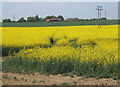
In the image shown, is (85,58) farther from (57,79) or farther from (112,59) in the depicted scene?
(57,79)

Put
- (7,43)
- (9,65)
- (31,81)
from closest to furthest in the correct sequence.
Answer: (31,81), (9,65), (7,43)

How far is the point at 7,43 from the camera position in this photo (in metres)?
17.4

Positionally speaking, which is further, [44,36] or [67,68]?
[44,36]

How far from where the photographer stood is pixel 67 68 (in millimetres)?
11234

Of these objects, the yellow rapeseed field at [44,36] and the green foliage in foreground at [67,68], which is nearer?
the green foliage in foreground at [67,68]

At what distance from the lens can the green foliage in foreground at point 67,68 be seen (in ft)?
34.0

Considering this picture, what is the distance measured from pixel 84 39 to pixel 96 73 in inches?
385

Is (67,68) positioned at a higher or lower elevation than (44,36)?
higher

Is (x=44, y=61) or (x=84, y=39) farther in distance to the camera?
(x=84, y=39)

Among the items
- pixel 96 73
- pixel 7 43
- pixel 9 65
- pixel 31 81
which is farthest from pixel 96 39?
pixel 31 81

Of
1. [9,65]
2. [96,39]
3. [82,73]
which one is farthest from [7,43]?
[82,73]

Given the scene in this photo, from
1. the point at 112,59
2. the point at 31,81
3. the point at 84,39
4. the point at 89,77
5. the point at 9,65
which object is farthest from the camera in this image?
the point at 84,39

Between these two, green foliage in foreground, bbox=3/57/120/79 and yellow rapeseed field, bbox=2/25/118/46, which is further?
yellow rapeseed field, bbox=2/25/118/46

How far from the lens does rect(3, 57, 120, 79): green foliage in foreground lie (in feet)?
34.0
